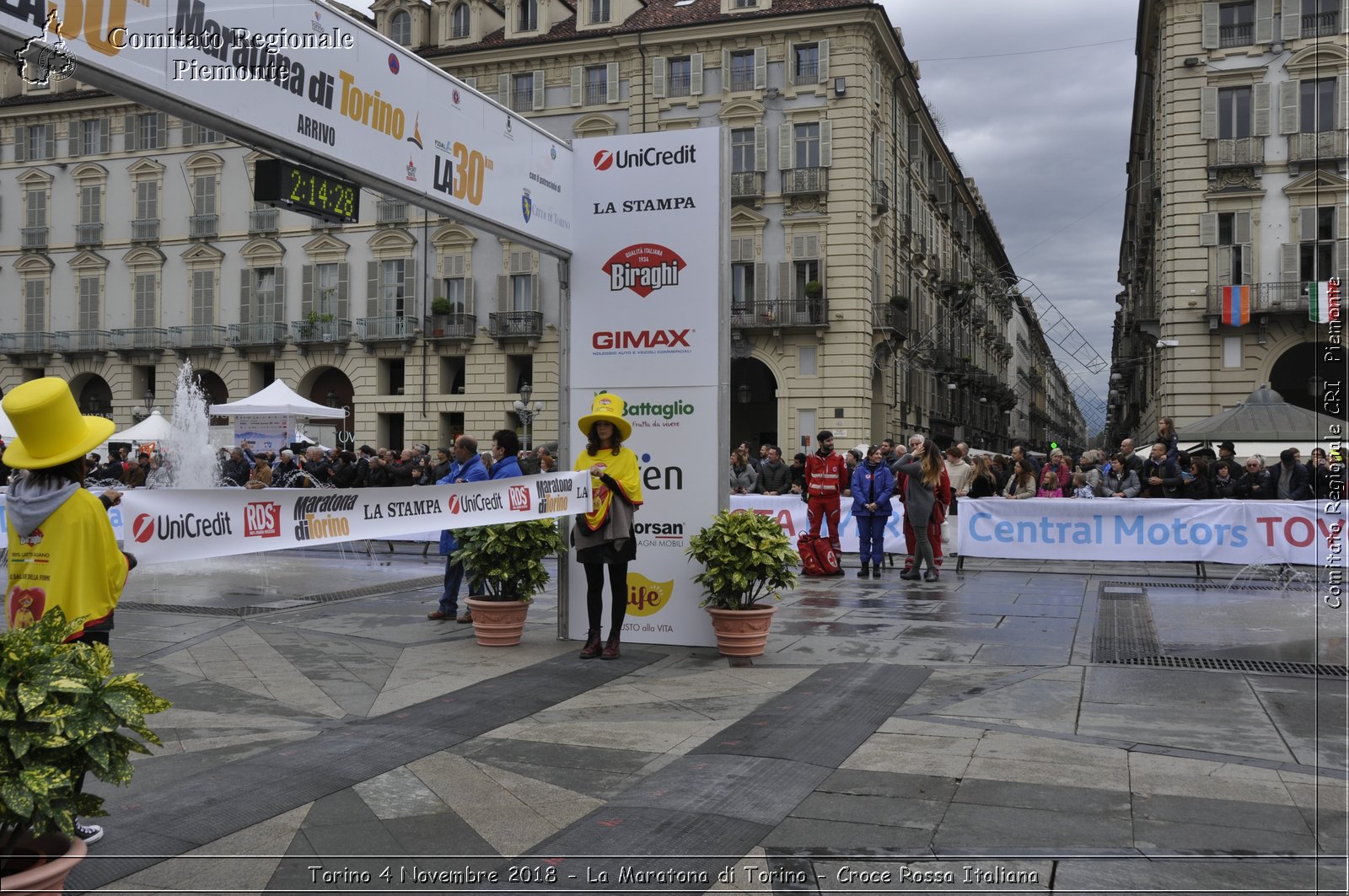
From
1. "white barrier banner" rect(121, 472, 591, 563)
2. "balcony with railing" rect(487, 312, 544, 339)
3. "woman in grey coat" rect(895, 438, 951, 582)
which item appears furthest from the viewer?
"balcony with railing" rect(487, 312, 544, 339)

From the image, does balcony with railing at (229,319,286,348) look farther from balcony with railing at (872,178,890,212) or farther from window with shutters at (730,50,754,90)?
balcony with railing at (872,178,890,212)

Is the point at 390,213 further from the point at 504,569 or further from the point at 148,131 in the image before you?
the point at 504,569

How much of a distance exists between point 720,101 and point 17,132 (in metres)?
29.3

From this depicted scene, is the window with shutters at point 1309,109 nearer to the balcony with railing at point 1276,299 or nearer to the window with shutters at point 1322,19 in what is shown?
the window with shutters at point 1322,19

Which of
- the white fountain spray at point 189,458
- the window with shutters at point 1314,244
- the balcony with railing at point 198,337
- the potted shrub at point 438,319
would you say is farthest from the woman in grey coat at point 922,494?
the balcony with railing at point 198,337

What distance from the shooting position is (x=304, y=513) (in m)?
6.20

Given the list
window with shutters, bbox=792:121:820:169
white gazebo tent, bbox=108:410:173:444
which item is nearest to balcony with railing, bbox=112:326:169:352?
white gazebo tent, bbox=108:410:173:444

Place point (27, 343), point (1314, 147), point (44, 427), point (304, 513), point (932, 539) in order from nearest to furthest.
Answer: point (44, 427), point (304, 513), point (932, 539), point (1314, 147), point (27, 343)

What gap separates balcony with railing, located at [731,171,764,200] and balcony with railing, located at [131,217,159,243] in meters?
23.4

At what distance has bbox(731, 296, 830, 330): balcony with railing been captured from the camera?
3825 centimetres

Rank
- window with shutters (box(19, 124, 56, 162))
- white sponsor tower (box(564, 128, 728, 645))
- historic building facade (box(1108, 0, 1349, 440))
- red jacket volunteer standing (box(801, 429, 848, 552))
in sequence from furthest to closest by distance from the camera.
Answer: window with shutters (box(19, 124, 56, 162)) → historic building facade (box(1108, 0, 1349, 440)) → red jacket volunteer standing (box(801, 429, 848, 552)) → white sponsor tower (box(564, 128, 728, 645))

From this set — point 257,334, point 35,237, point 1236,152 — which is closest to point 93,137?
point 35,237

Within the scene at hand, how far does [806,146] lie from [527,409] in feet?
42.8

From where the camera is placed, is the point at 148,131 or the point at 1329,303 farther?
the point at 148,131
